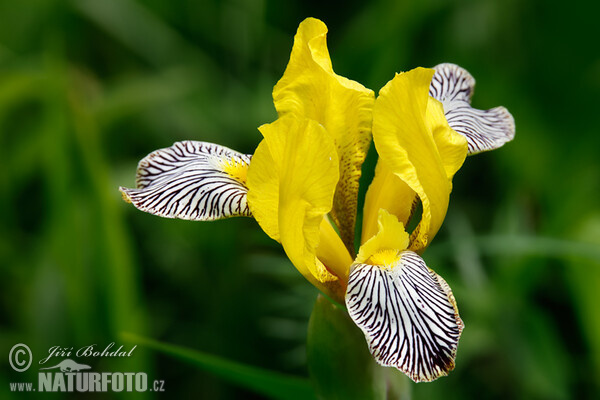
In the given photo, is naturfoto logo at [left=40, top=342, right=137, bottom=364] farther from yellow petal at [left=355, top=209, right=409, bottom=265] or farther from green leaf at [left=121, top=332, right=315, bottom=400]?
yellow petal at [left=355, top=209, right=409, bottom=265]

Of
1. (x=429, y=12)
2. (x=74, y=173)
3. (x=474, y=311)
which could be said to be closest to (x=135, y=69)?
(x=74, y=173)

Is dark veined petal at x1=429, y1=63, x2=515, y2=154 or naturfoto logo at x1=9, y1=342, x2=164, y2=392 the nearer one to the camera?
dark veined petal at x1=429, y1=63, x2=515, y2=154

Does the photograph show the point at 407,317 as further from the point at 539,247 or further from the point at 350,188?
the point at 539,247

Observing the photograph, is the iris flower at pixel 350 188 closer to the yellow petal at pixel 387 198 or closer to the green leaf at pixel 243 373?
the yellow petal at pixel 387 198

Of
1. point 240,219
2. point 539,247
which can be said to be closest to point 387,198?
point 539,247

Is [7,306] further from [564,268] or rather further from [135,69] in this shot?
[564,268]
